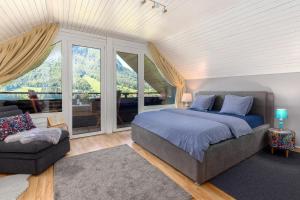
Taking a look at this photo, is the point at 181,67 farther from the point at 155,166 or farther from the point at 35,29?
the point at 35,29

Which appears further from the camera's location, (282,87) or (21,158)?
(282,87)

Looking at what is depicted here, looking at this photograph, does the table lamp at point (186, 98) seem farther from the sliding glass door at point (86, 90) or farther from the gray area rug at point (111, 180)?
the gray area rug at point (111, 180)

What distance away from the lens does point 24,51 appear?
3.04 m

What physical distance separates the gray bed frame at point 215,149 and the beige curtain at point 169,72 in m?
2.05

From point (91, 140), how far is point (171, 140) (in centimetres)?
221

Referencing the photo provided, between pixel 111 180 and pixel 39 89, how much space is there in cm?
266

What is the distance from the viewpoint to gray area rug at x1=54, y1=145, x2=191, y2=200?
1.80m

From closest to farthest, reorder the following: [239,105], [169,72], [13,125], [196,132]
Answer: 1. [196,132]
2. [13,125]
3. [239,105]
4. [169,72]

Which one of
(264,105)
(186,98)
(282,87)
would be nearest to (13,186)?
(186,98)

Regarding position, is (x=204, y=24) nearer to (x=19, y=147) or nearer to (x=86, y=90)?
(x=86, y=90)

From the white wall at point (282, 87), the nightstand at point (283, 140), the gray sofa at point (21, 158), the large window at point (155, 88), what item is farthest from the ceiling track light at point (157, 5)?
the nightstand at point (283, 140)

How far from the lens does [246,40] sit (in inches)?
118

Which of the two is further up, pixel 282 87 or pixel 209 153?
pixel 282 87

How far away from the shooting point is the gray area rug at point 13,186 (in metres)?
1.78
